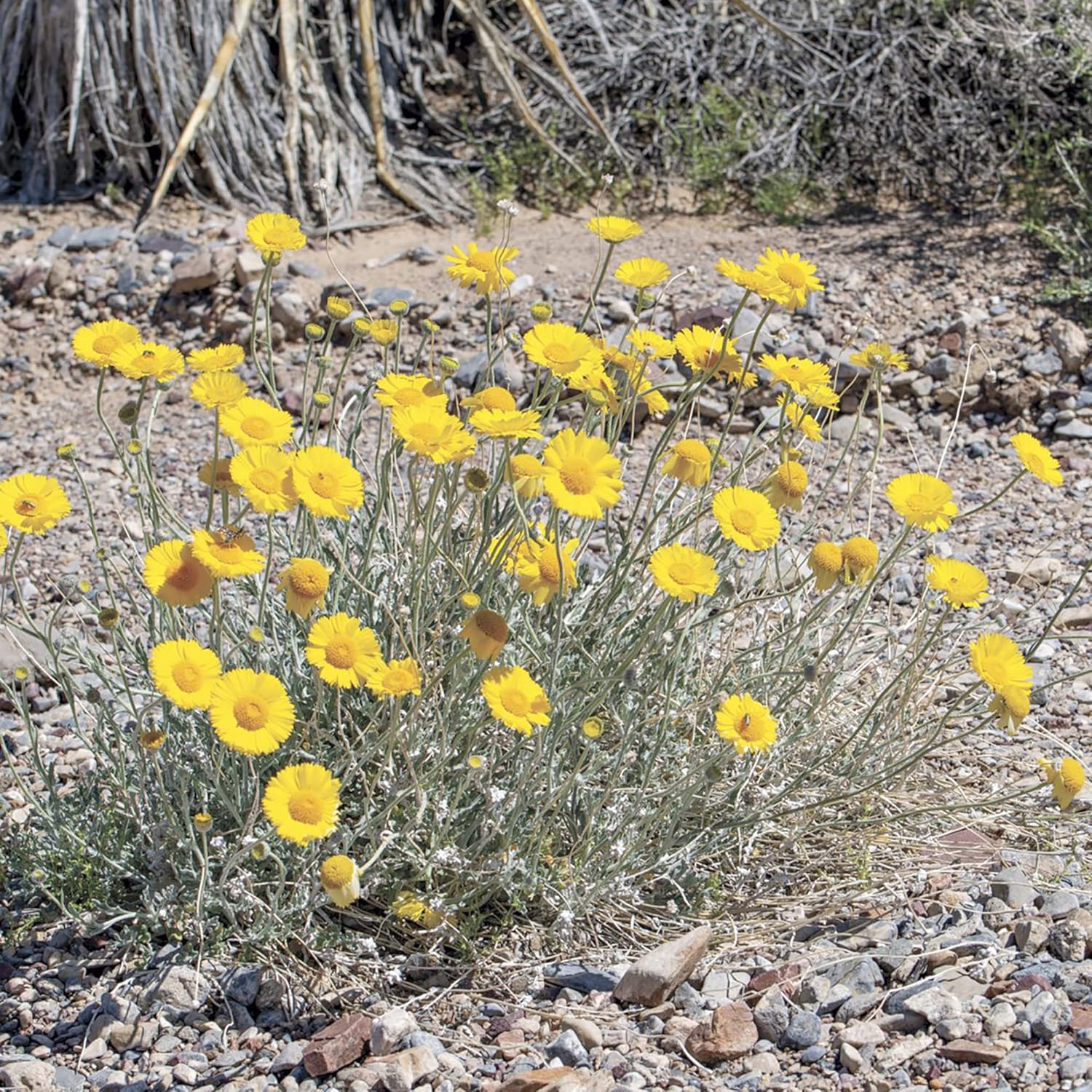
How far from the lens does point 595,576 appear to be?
3.61m

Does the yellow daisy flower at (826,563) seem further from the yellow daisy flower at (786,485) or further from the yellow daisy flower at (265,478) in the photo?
the yellow daisy flower at (265,478)

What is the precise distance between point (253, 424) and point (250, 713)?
0.51 metres

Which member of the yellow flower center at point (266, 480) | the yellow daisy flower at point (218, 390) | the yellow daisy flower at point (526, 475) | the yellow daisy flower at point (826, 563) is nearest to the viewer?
the yellow flower center at point (266, 480)

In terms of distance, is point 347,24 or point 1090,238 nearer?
point 1090,238

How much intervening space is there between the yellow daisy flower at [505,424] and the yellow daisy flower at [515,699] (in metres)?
0.40

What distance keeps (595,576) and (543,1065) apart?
1609mm

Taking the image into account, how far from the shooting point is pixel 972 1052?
2123 mm

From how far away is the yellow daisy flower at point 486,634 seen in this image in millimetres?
2125

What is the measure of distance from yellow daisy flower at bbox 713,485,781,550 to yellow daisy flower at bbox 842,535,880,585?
167mm

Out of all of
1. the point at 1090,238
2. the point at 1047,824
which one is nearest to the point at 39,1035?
the point at 1047,824

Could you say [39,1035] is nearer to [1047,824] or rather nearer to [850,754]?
[850,754]

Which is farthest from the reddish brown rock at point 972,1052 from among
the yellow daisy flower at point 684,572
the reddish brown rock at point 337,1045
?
the reddish brown rock at point 337,1045

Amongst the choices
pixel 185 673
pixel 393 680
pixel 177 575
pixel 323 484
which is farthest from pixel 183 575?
pixel 393 680

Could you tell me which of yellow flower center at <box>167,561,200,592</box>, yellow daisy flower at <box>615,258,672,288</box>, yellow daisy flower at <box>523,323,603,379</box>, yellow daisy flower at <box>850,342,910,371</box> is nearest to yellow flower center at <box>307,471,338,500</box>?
yellow flower center at <box>167,561,200,592</box>
